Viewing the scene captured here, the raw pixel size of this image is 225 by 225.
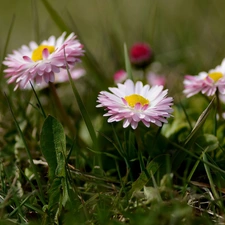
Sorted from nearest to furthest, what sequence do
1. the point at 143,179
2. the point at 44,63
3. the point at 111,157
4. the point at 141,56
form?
the point at 143,179
the point at 44,63
the point at 111,157
the point at 141,56

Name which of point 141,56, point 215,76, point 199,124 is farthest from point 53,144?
point 141,56

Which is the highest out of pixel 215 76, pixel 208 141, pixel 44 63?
pixel 44 63

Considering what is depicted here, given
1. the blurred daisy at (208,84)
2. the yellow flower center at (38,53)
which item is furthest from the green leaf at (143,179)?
the yellow flower center at (38,53)

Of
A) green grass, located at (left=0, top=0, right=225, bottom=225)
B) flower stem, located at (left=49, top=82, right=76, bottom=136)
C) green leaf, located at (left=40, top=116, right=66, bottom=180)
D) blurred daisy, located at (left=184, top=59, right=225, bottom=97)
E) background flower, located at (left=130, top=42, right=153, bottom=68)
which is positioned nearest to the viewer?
green grass, located at (left=0, top=0, right=225, bottom=225)

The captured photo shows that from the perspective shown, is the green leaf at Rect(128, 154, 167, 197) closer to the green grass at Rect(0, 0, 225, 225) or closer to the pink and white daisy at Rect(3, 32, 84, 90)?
the green grass at Rect(0, 0, 225, 225)

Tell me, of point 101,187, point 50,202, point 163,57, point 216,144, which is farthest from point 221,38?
point 50,202

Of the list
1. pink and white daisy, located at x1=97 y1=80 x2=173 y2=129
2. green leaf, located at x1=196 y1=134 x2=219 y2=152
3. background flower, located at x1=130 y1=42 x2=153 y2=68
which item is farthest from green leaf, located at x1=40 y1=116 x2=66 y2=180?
background flower, located at x1=130 y1=42 x2=153 y2=68

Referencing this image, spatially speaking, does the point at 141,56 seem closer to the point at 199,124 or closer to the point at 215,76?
the point at 215,76
